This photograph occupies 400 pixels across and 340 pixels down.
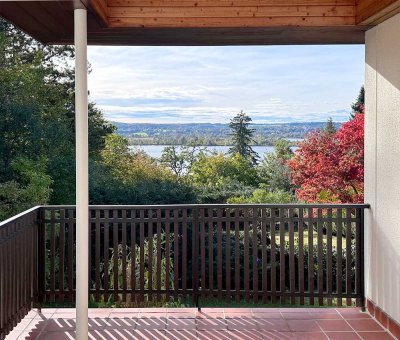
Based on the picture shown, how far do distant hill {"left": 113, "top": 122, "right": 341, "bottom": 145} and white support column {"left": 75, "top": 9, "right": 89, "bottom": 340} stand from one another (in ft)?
32.1

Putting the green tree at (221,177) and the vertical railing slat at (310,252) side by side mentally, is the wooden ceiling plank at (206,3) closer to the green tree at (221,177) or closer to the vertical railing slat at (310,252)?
the vertical railing slat at (310,252)

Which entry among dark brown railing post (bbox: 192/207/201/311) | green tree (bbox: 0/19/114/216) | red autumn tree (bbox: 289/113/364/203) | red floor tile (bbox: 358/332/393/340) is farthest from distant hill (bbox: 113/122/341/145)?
red floor tile (bbox: 358/332/393/340)

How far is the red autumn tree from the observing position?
358 inches

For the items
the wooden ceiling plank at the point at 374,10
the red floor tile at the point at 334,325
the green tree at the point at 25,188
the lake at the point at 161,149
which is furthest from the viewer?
the lake at the point at 161,149

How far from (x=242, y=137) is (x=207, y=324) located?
9592 millimetres

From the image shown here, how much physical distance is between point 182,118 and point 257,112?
76.6 inches

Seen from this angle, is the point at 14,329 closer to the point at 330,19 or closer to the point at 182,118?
the point at 330,19

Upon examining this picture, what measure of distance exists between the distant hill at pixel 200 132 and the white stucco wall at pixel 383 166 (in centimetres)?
883

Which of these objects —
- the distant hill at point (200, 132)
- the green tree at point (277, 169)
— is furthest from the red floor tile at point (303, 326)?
the distant hill at point (200, 132)

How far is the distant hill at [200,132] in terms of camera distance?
1360cm

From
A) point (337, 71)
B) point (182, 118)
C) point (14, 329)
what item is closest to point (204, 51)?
point (182, 118)

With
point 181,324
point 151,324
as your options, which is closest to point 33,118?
point 151,324

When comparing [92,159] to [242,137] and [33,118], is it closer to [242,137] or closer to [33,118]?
[33,118]

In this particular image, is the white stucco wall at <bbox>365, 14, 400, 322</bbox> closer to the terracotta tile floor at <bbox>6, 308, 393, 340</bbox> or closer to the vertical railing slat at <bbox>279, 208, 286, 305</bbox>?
the terracotta tile floor at <bbox>6, 308, 393, 340</bbox>
